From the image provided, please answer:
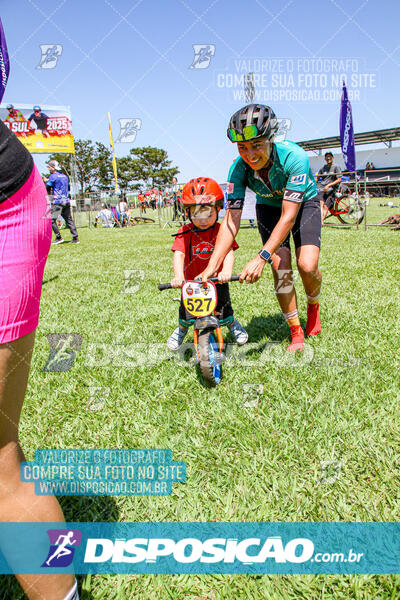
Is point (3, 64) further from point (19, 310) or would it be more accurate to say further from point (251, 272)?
point (251, 272)

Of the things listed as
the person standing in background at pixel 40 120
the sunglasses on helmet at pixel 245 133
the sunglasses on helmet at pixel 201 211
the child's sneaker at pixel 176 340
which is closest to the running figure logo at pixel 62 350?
the child's sneaker at pixel 176 340

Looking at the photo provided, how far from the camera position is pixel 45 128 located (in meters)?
25.1

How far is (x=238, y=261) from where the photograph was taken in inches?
323

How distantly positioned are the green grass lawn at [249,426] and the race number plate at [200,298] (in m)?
0.63

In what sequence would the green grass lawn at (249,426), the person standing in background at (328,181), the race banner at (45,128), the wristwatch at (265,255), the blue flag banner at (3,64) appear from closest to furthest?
1. the blue flag banner at (3,64)
2. the green grass lawn at (249,426)
3. the wristwatch at (265,255)
4. the person standing in background at (328,181)
5. the race banner at (45,128)

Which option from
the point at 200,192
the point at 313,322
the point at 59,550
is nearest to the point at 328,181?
the point at 313,322

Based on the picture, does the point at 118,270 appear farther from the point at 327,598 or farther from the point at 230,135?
the point at 327,598

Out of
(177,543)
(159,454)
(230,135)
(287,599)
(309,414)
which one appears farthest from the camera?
(230,135)

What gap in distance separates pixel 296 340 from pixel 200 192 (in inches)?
67.7

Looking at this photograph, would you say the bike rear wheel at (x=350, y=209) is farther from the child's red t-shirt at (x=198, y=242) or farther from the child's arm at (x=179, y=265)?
the child's arm at (x=179, y=265)

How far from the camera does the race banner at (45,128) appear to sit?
25.1 metres

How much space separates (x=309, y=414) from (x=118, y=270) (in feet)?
20.5

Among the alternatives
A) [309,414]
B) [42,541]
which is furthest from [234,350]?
[42,541]

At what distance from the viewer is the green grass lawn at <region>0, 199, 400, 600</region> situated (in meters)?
1.60
